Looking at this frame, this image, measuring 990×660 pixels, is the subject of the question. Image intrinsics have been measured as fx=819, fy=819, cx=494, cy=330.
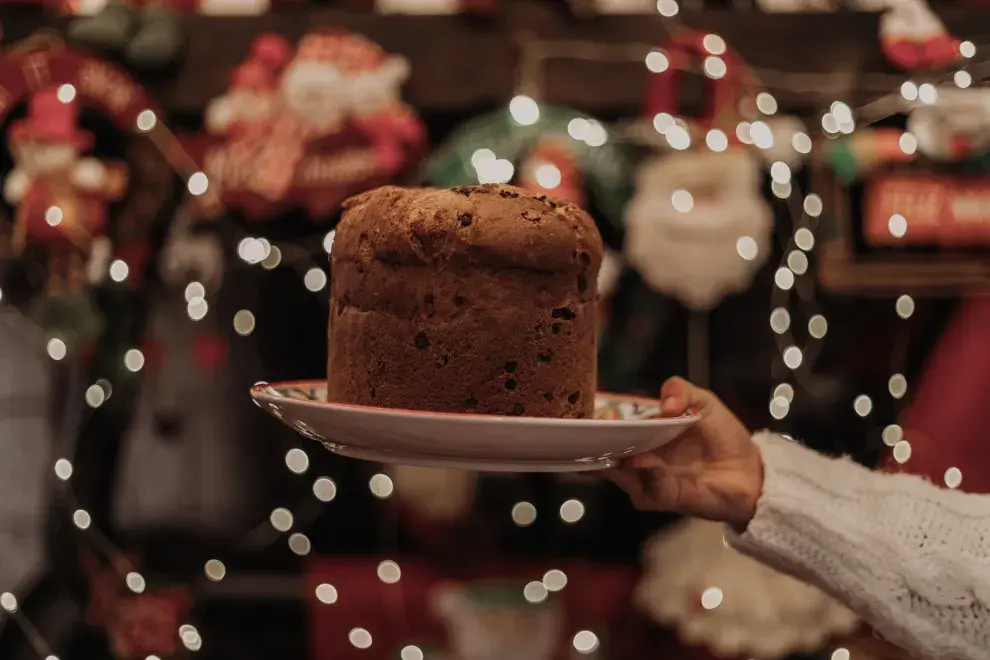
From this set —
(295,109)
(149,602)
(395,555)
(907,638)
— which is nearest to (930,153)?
(907,638)

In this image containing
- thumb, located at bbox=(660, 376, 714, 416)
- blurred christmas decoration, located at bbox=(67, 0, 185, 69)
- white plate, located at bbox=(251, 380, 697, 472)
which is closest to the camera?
white plate, located at bbox=(251, 380, 697, 472)

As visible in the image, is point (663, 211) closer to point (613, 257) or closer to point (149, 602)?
point (613, 257)

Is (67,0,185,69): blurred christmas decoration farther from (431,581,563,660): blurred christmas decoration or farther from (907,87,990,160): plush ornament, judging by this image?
(907,87,990,160): plush ornament

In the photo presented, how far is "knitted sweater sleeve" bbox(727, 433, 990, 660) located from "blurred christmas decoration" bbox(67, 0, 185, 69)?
4.75 feet

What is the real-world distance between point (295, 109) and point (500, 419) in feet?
3.82

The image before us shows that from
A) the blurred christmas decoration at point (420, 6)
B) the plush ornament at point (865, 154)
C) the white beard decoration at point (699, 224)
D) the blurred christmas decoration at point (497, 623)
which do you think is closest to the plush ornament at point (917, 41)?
the plush ornament at point (865, 154)

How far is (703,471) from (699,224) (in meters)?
0.72

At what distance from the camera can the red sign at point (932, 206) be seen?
1.61 meters

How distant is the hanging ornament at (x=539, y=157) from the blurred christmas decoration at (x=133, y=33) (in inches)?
24.3

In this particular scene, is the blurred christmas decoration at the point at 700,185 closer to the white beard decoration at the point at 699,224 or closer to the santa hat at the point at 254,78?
the white beard decoration at the point at 699,224

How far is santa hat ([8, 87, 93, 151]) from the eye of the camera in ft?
5.29

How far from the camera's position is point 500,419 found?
0.60 metres

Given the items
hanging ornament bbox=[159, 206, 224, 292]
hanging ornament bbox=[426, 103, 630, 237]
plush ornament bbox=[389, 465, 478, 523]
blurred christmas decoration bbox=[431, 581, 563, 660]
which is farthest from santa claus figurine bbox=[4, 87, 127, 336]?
blurred christmas decoration bbox=[431, 581, 563, 660]

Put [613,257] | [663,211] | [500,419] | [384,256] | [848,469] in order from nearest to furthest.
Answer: [500,419] < [384,256] < [848,469] < [663,211] < [613,257]
